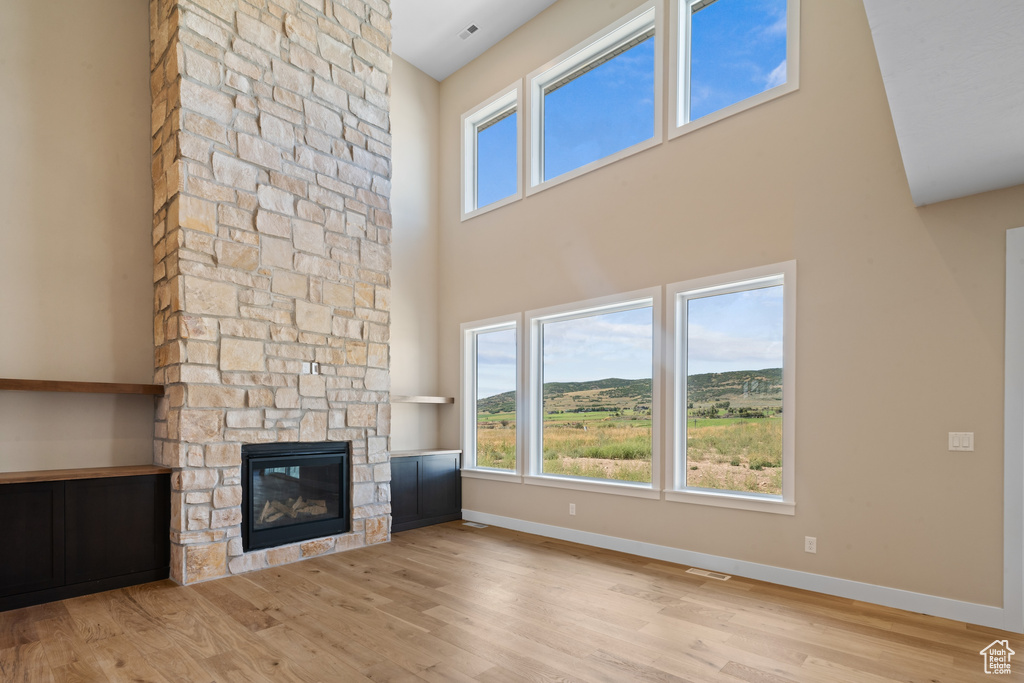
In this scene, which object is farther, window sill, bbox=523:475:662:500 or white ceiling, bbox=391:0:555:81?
white ceiling, bbox=391:0:555:81

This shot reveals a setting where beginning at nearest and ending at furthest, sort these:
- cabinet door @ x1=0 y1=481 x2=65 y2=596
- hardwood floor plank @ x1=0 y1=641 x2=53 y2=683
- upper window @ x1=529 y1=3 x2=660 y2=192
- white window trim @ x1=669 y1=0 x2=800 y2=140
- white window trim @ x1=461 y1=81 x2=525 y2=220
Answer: hardwood floor plank @ x1=0 y1=641 x2=53 y2=683 → cabinet door @ x1=0 y1=481 x2=65 y2=596 → white window trim @ x1=669 y1=0 x2=800 y2=140 → upper window @ x1=529 y1=3 x2=660 y2=192 → white window trim @ x1=461 y1=81 x2=525 y2=220

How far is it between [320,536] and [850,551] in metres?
4.02

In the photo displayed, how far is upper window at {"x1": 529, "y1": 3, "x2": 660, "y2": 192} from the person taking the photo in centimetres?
503

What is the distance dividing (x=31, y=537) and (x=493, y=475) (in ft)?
12.3

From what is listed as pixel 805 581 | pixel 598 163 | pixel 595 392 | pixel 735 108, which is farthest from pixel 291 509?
pixel 735 108

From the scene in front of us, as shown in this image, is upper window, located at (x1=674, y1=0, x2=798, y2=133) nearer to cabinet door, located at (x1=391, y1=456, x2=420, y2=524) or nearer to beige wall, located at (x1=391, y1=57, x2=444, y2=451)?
beige wall, located at (x1=391, y1=57, x2=444, y2=451)

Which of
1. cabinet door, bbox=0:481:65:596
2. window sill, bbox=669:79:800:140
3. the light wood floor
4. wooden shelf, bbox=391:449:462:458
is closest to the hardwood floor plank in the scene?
the light wood floor

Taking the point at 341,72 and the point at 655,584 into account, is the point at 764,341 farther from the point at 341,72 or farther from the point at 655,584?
the point at 341,72

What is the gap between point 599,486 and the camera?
16.3 ft

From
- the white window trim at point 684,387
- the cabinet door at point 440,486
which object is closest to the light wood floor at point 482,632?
the white window trim at point 684,387

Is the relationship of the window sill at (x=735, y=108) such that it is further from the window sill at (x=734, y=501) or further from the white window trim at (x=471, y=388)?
the window sill at (x=734, y=501)

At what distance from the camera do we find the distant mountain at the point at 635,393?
13.6 ft

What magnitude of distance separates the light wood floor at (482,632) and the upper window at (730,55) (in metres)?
3.55

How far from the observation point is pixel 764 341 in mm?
4152
